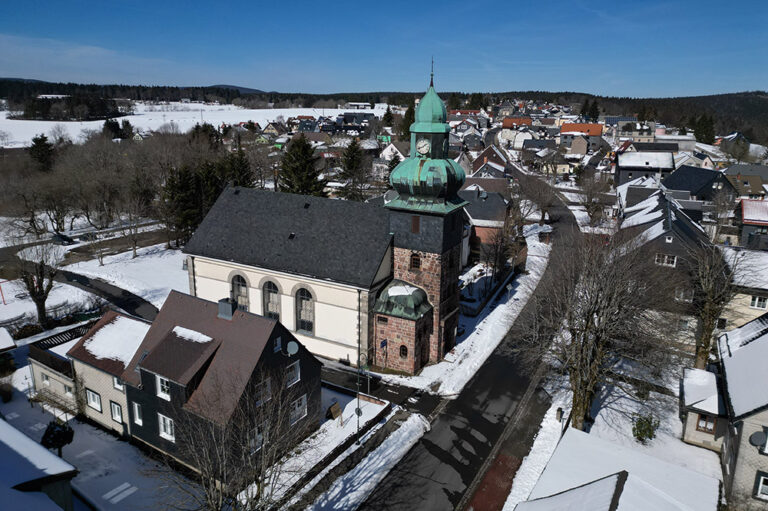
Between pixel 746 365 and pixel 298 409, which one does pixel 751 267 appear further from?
pixel 298 409

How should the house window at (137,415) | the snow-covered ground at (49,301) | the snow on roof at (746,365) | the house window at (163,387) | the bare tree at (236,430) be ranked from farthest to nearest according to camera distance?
1. the snow-covered ground at (49,301)
2. the house window at (137,415)
3. the house window at (163,387)
4. the snow on roof at (746,365)
5. the bare tree at (236,430)

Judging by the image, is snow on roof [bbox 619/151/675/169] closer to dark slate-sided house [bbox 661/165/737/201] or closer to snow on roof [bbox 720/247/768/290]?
dark slate-sided house [bbox 661/165/737/201]

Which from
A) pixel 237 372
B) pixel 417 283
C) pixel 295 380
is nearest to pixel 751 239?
pixel 417 283

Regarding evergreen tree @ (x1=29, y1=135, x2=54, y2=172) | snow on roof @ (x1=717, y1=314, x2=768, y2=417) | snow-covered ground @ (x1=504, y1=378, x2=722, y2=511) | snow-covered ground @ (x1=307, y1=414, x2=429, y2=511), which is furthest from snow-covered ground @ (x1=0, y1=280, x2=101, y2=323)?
evergreen tree @ (x1=29, y1=135, x2=54, y2=172)

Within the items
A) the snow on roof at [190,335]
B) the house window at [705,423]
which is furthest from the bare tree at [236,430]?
the house window at [705,423]

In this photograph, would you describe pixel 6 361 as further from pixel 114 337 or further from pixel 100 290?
pixel 100 290

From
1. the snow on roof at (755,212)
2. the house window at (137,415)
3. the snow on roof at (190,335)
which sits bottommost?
the house window at (137,415)

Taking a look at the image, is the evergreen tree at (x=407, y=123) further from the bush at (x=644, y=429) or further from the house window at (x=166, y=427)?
the house window at (x=166, y=427)
